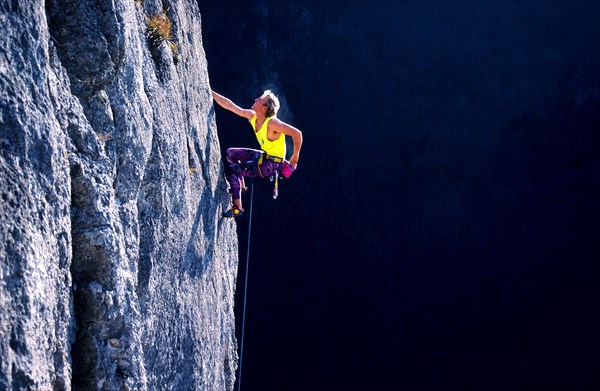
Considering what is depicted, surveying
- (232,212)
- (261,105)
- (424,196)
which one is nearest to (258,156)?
(261,105)

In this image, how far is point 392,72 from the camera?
65.4 feet

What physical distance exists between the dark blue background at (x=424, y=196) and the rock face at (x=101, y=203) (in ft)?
42.2

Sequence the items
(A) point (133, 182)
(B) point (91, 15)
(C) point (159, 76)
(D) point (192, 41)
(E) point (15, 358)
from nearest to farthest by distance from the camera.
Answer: (E) point (15, 358) < (B) point (91, 15) < (A) point (133, 182) < (C) point (159, 76) < (D) point (192, 41)

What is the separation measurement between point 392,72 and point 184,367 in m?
15.8

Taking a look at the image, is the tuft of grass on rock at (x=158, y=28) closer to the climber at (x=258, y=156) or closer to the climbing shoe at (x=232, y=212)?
the climber at (x=258, y=156)

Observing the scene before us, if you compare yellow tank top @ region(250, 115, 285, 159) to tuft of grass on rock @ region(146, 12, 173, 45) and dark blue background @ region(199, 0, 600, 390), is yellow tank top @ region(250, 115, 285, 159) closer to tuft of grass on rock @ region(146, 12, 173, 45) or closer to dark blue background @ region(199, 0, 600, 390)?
tuft of grass on rock @ region(146, 12, 173, 45)

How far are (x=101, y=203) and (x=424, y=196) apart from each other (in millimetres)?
17089

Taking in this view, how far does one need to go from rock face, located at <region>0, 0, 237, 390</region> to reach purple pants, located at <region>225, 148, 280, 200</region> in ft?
3.97

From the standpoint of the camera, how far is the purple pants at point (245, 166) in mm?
7398

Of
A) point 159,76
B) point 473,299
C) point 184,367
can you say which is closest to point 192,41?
point 159,76

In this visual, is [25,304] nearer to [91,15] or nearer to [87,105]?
[87,105]

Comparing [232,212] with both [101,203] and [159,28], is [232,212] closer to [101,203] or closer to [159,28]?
[159,28]

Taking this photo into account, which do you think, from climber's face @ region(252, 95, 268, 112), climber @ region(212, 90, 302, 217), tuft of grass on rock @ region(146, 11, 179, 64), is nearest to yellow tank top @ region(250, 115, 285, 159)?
climber @ region(212, 90, 302, 217)

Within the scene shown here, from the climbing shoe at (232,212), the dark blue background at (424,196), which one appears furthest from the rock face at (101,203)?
the dark blue background at (424,196)
